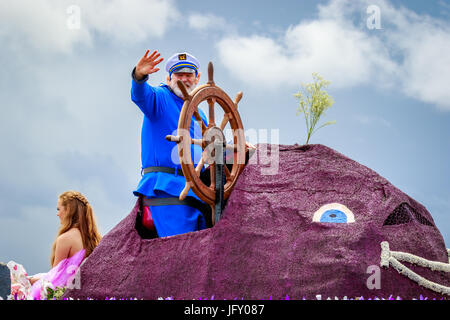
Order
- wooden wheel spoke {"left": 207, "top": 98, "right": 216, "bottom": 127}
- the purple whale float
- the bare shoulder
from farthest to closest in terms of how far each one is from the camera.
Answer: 1. the bare shoulder
2. wooden wheel spoke {"left": 207, "top": 98, "right": 216, "bottom": 127}
3. the purple whale float

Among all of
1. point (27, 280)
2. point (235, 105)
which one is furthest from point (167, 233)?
point (27, 280)

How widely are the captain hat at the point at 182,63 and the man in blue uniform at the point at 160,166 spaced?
34 millimetres

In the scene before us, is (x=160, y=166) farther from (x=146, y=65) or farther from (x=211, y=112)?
(x=146, y=65)

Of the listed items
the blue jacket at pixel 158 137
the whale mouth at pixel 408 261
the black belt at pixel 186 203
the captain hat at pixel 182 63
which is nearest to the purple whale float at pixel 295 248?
the whale mouth at pixel 408 261

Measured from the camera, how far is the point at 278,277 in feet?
9.36

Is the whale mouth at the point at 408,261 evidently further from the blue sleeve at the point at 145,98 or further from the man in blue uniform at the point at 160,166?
the blue sleeve at the point at 145,98

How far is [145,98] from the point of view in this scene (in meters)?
3.45

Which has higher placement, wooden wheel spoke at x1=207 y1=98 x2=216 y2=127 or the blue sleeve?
the blue sleeve

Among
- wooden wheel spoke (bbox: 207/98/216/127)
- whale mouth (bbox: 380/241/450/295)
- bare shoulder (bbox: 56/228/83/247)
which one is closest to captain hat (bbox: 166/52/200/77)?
wooden wheel spoke (bbox: 207/98/216/127)

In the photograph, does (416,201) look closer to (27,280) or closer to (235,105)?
(235,105)

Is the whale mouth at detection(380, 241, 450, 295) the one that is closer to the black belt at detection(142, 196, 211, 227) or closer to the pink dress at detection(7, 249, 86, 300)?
the black belt at detection(142, 196, 211, 227)

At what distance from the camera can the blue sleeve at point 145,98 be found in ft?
11.1

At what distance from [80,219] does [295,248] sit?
2.03 meters

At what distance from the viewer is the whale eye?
10.00ft
